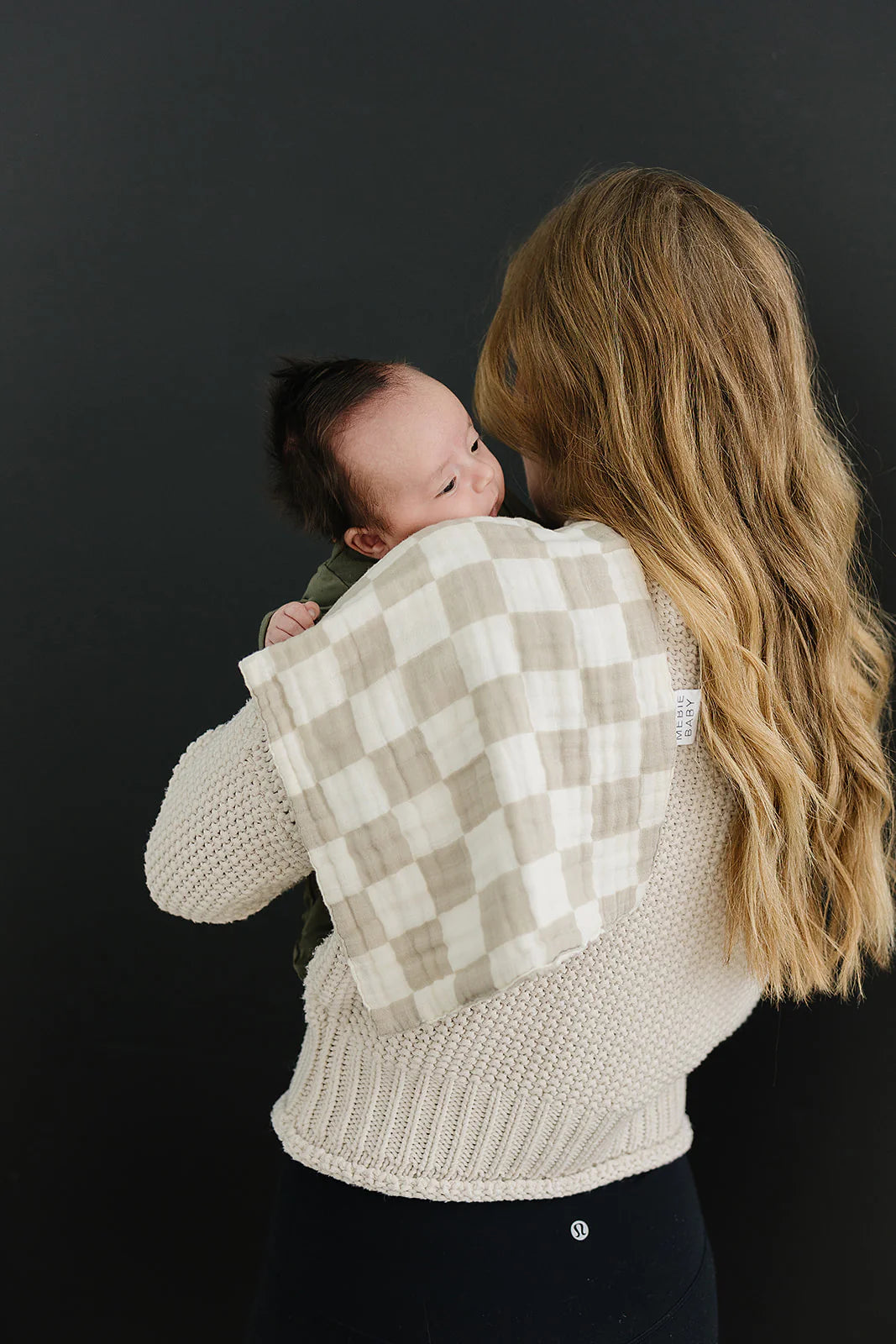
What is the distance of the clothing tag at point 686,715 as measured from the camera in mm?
906

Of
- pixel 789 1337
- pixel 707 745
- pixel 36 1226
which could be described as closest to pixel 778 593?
pixel 707 745

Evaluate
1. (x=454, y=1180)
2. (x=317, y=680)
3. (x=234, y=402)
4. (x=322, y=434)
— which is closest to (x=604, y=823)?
(x=317, y=680)

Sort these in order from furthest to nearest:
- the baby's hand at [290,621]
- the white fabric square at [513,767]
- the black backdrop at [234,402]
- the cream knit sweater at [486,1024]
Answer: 1. the black backdrop at [234,402]
2. the baby's hand at [290,621]
3. the cream knit sweater at [486,1024]
4. the white fabric square at [513,767]

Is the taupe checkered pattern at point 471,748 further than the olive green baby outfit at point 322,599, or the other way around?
the olive green baby outfit at point 322,599

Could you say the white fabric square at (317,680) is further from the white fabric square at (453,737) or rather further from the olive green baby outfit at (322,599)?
the olive green baby outfit at (322,599)

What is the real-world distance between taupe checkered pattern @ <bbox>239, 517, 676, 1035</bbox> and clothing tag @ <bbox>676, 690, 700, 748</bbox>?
31 millimetres

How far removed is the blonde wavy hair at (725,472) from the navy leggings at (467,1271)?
0.30m

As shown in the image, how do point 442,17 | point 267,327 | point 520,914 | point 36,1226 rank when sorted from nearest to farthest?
point 520,914, point 442,17, point 267,327, point 36,1226

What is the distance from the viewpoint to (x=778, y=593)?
0.95 metres

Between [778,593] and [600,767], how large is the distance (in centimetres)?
24

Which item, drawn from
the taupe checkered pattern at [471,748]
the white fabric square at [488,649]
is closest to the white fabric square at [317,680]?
the taupe checkered pattern at [471,748]

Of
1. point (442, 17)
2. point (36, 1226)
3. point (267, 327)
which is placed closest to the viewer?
point (442, 17)

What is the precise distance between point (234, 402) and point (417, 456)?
2.16 ft

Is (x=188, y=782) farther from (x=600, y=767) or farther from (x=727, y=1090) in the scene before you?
(x=727, y=1090)
